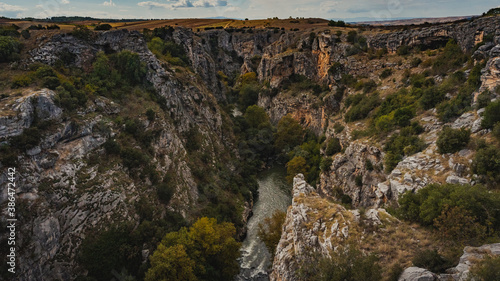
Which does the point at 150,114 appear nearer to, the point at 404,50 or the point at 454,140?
the point at 454,140

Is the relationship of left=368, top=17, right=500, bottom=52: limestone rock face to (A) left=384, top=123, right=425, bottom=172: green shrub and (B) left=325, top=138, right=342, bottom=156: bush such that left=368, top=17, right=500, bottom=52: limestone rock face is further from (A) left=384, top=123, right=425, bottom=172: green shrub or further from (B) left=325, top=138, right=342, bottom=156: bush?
(B) left=325, top=138, right=342, bottom=156: bush

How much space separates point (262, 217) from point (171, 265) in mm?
20793

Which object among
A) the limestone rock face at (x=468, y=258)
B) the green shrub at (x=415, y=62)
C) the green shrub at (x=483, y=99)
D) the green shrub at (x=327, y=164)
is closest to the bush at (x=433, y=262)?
the limestone rock face at (x=468, y=258)

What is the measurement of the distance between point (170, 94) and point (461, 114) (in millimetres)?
42298

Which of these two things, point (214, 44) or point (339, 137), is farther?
point (214, 44)

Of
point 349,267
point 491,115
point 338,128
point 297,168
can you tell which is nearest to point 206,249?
point 349,267

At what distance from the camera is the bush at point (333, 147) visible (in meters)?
48.2

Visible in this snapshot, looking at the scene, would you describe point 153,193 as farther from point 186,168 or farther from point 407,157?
point 407,157

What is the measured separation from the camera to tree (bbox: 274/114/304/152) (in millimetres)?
68375

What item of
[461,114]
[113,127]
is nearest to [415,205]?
[461,114]

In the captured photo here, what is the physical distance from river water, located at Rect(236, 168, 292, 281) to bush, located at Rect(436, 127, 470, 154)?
23.1 metres

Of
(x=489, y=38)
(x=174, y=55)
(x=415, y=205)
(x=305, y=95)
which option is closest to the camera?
(x=415, y=205)

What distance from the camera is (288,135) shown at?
68875 mm

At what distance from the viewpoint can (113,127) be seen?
3772 cm
